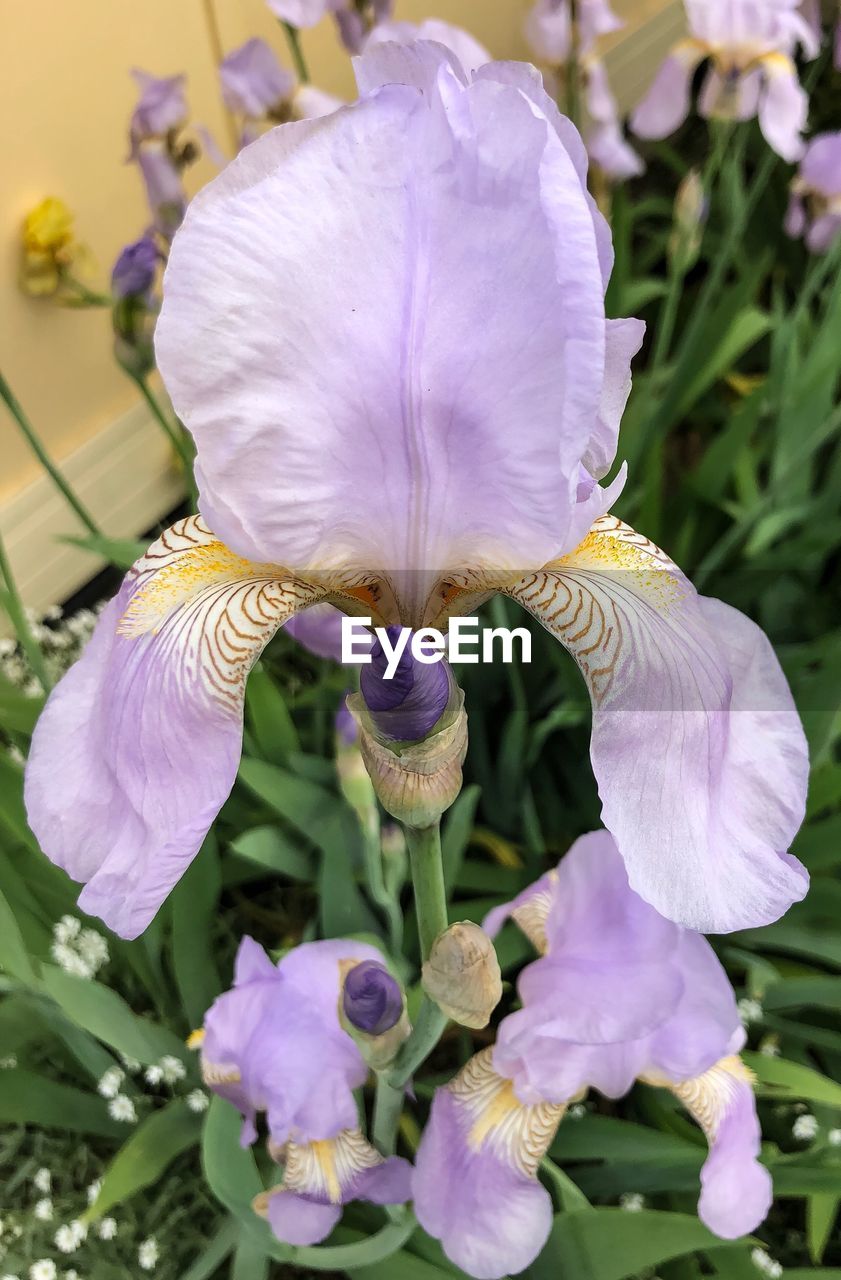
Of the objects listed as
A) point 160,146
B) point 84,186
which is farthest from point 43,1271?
point 84,186

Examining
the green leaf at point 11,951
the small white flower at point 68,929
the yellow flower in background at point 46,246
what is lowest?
the small white flower at point 68,929

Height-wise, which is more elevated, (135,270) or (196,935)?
(135,270)

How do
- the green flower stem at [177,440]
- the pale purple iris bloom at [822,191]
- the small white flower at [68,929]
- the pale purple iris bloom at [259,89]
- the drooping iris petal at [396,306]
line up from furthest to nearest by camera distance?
the pale purple iris bloom at [822,191] → the pale purple iris bloom at [259,89] → the green flower stem at [177,440] → the small white flower at [68,929] → the drooping iris petal at [396,306]

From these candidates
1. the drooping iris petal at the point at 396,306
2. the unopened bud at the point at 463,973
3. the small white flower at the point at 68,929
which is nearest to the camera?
the drooping iris petal at the point at 396,306

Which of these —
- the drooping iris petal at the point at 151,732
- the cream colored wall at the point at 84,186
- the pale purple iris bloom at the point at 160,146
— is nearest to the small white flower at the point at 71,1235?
the drooping iris petal at the point at 151,732

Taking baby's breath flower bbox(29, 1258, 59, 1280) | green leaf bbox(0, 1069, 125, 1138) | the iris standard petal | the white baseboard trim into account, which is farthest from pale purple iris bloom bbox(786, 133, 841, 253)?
baby's breath flower bbox(29, 1258, 59, 1280)

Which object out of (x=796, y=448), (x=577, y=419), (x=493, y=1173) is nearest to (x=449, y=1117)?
(x=493, y=1173)

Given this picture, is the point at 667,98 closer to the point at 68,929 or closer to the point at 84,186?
the point at 84,186

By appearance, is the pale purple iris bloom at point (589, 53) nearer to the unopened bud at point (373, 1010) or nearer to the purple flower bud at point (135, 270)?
the purple flower bud at point (135, 270)
